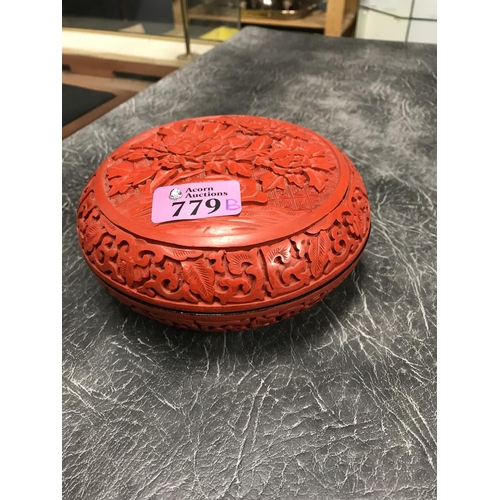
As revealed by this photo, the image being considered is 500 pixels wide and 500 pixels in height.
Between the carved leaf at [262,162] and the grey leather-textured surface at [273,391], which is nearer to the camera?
the grey leather-textured surface at [273,391]

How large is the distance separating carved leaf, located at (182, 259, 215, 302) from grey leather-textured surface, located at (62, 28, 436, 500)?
0.22 meters

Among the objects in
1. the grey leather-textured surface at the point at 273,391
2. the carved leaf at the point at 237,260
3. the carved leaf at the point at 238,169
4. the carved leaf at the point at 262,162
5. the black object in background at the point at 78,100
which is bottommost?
the grey leather-textured surface at the point at 273,391

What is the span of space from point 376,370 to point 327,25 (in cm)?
221

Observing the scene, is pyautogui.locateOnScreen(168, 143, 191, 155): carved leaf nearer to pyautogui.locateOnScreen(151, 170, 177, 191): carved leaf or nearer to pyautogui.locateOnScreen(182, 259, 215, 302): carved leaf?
pyautogui.locateOnScreen(151, 170, 177, 191): carved leaf

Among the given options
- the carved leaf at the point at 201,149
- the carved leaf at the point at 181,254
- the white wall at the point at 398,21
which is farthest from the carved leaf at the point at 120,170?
the white wall at the point at 398,21

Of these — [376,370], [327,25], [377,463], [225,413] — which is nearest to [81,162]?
[225,413]

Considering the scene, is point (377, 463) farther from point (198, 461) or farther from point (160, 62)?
point (160, 62)

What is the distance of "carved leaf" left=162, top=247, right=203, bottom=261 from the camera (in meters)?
0.79

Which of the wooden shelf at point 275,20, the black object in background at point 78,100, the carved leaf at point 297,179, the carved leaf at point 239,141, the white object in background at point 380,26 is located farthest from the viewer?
the white object in background at point 380,26

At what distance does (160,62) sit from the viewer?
2.38 m

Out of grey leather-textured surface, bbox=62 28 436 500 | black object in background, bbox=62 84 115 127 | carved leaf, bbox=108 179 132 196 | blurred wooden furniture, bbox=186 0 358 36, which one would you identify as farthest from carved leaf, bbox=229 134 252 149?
blurred wooden furniture, bbox=186 0 358 36

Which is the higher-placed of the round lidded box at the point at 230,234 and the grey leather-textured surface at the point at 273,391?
the round lidded box at the point at 230,234

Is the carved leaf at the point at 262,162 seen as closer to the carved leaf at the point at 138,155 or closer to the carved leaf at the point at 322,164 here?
the carved leaf at the point at 322,164

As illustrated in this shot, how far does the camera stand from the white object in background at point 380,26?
2641 mm
